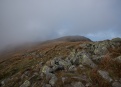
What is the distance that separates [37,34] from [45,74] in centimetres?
17567

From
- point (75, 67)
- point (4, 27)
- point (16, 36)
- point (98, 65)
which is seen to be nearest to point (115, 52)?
point (98, 65)

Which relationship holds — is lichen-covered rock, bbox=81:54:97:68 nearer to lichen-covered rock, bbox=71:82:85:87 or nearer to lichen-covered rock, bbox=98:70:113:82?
lichen-covered rock, bbox=98:70:113:82

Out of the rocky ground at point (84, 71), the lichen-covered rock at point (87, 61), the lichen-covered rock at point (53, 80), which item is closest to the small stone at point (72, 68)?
the rocky ground at point (84, 71)

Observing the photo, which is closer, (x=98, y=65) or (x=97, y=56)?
Answer: (x=98, y=65)

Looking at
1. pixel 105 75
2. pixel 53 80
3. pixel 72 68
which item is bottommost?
pixel 53 80

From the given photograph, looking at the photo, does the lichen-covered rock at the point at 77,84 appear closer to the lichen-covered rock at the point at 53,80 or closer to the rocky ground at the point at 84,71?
the rocky ground at the point at 84,71

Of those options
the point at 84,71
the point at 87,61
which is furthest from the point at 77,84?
the point at 87,61

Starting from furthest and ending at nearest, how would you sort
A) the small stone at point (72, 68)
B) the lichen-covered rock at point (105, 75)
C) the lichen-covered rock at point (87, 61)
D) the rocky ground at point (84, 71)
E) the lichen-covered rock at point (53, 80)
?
the small stone at point (72, 68), the lichen-covered rock at point (87, 61), the lichen-covered rock at point (53, 80), the rocky ground at point (84, 71), the lichen-covered rock at point (105, 75)

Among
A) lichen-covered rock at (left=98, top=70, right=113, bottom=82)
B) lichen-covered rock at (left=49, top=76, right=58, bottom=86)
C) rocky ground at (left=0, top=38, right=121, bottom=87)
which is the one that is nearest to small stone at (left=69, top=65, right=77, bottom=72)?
rocky ground at (left=0, top=38, right=121, bottom=87)

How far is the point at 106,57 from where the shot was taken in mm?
23703

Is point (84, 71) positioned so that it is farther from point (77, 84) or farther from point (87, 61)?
point (77, 84)

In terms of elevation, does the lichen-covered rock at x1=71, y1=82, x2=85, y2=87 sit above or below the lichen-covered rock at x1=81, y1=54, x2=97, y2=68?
below

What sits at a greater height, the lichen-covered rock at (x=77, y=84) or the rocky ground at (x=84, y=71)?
the rocky ground at (x=84, y=71)

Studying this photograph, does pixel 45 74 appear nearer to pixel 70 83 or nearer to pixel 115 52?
pixel 70 83
